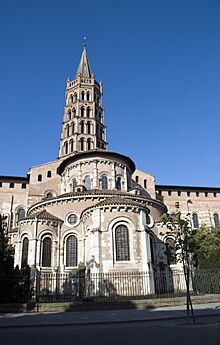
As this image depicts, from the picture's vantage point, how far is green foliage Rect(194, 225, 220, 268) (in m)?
25.2

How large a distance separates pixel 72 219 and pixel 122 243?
24.5 ft

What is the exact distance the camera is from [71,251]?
91.9 feet

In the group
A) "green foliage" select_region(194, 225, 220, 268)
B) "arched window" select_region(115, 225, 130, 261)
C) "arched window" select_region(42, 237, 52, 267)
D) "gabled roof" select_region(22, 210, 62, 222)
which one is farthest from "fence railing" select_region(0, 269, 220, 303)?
"gabled roof" select_region(22, 210, 62, 222)

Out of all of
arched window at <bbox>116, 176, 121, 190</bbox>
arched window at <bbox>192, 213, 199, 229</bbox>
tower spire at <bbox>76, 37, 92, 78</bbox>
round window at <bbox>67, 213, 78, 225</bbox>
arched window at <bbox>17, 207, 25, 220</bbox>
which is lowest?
round window at <bbox>67, 213, 78, 225</bbox>

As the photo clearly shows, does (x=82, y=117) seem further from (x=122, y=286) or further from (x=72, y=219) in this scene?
(x=122, y=286)

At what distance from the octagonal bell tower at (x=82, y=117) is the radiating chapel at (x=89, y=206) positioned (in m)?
0.18

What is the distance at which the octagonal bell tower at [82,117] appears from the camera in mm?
49344

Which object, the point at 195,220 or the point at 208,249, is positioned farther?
the point at 195,220

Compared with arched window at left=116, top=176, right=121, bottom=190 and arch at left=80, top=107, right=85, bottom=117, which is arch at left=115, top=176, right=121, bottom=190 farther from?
arch at left=80, top=107, right=85, bottom=117

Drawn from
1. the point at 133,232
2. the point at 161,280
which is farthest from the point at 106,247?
the point at 161,280

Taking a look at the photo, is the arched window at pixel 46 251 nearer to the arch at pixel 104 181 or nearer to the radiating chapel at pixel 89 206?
the radiating chapel at pixel 89 206

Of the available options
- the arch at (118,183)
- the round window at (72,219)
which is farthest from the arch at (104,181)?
the round window at (72,219)

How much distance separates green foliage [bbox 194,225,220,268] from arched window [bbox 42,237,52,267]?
13.7 m

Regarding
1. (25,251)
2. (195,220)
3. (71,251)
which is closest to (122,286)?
(71,251)
